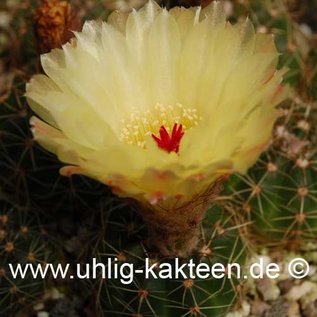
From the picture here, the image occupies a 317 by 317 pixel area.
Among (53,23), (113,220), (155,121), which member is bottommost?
(113,220)

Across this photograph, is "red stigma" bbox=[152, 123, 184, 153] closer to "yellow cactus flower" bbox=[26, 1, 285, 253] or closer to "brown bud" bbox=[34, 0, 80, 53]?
"yellow cactus flower" bbox=[26, 1, 285, 253]

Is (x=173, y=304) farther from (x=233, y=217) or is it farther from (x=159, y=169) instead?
(x=159, y=169)

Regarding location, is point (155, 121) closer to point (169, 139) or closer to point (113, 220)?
point (169, 139)

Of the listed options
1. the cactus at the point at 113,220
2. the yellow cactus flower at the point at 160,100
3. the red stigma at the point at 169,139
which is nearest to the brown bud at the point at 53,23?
the cactus at the point at 113,220

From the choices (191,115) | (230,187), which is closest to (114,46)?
(191,115)

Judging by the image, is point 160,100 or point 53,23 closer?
point 160,100

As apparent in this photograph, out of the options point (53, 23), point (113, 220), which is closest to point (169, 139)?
point (113, 220)

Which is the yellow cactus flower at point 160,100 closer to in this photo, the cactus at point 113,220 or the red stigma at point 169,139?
the red stigma at point 169,139
